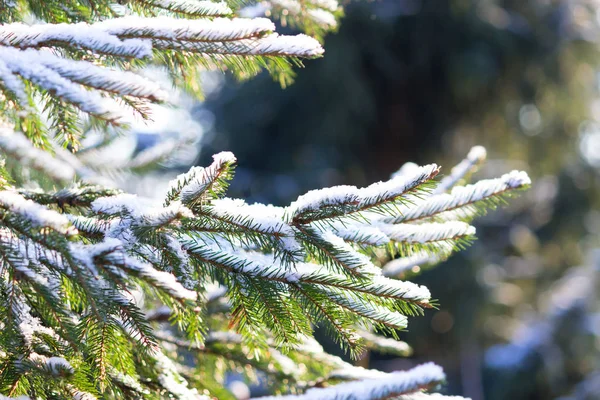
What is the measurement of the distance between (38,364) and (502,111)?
6.39 metres

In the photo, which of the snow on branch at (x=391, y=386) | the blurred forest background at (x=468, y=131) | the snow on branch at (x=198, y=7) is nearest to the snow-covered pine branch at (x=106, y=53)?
the snow on branch at (x=198, y=7)

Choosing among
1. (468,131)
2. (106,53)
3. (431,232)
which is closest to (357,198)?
(431,232)

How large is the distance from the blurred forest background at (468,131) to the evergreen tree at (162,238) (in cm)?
484

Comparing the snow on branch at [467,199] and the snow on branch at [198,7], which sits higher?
the snow on branch at [198,7]

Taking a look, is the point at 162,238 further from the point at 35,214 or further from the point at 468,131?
the point at 468,131

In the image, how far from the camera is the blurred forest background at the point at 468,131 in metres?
5.77

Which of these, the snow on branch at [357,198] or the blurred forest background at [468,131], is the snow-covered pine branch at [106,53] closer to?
the snow on branch at [357,198]

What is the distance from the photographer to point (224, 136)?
21.8ft

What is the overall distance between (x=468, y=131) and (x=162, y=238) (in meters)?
6.33

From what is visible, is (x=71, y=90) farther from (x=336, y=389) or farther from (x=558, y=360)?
(x=558, y=360)

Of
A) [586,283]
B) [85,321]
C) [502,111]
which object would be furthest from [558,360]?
[85,321]

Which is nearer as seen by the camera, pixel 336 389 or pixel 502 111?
pixel 336 389

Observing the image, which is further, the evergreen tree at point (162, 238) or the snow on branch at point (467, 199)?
the snow on branch at point (467, 199)

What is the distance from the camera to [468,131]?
6.61 m
